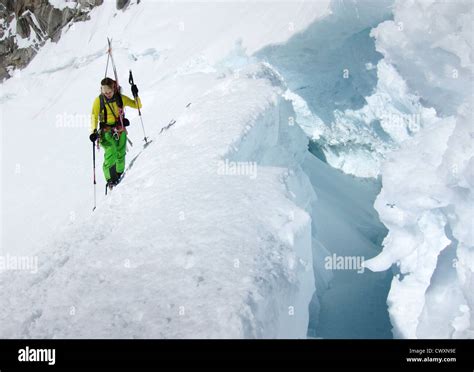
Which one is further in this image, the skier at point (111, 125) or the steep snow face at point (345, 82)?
the steep snow face at point (345, 82)

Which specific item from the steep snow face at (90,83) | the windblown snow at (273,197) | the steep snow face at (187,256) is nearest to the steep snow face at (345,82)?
the windblown snow at (273,197)

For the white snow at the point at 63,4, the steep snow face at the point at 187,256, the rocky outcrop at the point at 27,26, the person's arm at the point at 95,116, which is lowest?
the steep snow face at the point at 187,256

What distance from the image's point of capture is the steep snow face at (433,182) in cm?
442

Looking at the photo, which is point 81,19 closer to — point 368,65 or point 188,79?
point 188,79

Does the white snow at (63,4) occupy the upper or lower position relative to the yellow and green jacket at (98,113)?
upper

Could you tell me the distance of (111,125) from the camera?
660 centimetres

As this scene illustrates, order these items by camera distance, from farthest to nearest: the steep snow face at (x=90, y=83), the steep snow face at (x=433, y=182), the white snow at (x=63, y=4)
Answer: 1. the white snow at (x=63, y=4)
2. the steep snow face at (x=90, y=83)
3. the steep snow face at (x=433, y=182)

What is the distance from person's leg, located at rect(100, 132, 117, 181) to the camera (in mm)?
6629

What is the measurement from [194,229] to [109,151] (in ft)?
10.4

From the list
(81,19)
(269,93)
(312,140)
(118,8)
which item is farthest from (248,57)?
(81,19)

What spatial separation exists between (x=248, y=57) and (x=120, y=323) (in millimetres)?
7074

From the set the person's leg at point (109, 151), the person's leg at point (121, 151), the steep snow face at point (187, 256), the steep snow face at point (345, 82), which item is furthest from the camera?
the steep snow face at point (345, 82)

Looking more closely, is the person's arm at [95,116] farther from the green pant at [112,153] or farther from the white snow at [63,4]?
the white snow at [63,4]

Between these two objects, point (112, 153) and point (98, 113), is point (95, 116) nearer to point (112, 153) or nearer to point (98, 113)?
point (98, 113)
